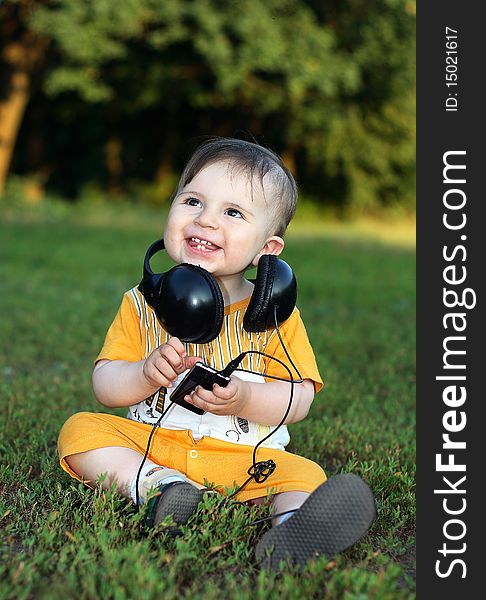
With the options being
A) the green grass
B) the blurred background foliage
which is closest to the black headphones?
the green grass

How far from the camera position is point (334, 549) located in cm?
235

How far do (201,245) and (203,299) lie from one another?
0.35 metres

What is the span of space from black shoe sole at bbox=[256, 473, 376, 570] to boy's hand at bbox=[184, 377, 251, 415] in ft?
1.46

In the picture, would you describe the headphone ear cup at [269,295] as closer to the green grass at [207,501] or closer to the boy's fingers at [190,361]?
the boy's fingers at [190,361]

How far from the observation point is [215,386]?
8.54ft

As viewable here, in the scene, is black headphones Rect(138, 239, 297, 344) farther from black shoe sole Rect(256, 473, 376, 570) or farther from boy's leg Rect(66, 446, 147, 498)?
black shoe sole Rect(256, 473, 376, 570)

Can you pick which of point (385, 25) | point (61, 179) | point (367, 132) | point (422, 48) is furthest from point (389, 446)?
point (61, 179)

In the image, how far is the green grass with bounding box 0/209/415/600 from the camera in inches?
85.1

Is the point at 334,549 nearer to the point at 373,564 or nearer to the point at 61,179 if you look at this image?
the point at 373,564

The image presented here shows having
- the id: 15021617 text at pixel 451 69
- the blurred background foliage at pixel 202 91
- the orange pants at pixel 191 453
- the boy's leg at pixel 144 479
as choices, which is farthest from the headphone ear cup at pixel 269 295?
the blurred background foliage at pixel 202 91

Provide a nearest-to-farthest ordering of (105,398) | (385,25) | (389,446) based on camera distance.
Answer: (105,398) → (389,446) → (385,25)

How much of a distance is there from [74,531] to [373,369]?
3148 millimetres

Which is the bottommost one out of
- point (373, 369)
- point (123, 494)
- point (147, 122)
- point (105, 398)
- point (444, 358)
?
point (123, 494)

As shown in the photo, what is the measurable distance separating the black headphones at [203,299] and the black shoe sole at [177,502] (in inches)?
18.0
